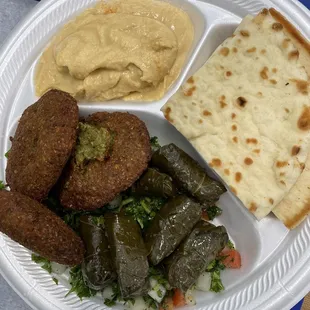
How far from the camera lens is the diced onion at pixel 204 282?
316 centimetres

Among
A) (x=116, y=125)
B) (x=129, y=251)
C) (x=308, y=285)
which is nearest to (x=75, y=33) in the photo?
(x=116, y=125)

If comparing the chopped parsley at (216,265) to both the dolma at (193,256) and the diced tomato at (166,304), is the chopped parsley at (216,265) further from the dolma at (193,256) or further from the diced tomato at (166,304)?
the diced tomato at (166,304)

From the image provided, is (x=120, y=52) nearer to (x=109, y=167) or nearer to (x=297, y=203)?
(x=109, y=167)

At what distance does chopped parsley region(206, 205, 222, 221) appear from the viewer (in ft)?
10.7

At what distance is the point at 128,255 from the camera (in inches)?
116

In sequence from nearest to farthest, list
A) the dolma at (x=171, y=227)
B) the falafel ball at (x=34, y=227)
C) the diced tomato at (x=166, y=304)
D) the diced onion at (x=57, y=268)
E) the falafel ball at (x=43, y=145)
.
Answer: the falafel ball at (x=34, y=227)
the falafel ball at (x=43, y=145)
the dolma at (x=171, y=227)
the diced tomato at (x=166, y=304)
the diced onion at (x=57, y=268)

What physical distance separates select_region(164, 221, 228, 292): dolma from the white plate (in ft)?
0.81

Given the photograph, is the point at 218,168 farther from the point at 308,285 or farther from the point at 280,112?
the point at 308,285

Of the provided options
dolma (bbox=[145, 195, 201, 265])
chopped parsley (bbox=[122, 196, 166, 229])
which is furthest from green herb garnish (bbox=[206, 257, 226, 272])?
chopped parsley (bbox=[122, 196, 166, 229])

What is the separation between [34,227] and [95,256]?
1.91 ft

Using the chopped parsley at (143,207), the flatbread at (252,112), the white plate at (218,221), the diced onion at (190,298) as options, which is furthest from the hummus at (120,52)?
the diced onion at (190,298)

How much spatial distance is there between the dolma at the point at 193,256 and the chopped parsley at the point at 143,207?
348 mm

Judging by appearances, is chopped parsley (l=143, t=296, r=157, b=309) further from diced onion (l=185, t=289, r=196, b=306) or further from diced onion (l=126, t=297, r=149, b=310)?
diced onion (l=185, t=289, r=196, b=306)

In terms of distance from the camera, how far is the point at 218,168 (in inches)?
116
